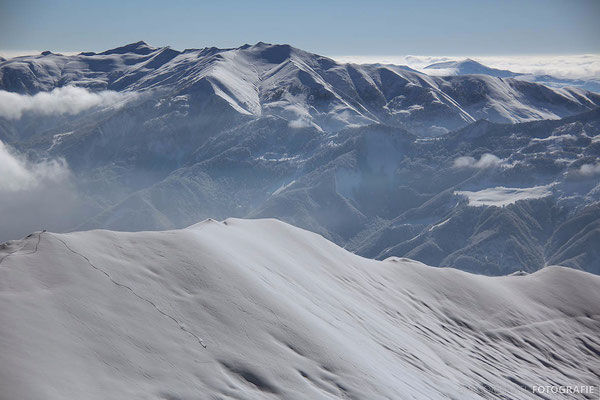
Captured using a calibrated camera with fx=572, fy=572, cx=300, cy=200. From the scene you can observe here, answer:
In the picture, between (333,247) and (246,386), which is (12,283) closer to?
(246,386)

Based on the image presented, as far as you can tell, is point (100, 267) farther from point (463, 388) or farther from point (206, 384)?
point (463, 388)

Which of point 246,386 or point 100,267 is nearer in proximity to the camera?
point 246,386

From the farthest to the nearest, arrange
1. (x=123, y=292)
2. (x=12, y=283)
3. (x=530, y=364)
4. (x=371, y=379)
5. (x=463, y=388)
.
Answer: (x=530, y=364)
(x=463, y=388)
(x=371, y=379)
(x=123, y=292)
(x=12, y=283)

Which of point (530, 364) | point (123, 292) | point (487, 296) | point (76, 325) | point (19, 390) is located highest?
point (487, 296)

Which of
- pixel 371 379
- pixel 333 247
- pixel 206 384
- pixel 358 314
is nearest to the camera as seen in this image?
pixel 206 384

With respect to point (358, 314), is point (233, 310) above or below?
below

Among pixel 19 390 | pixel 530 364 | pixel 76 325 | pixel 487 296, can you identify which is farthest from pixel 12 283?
pixel 487 296

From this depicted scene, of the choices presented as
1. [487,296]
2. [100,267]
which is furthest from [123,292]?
[487,296]
